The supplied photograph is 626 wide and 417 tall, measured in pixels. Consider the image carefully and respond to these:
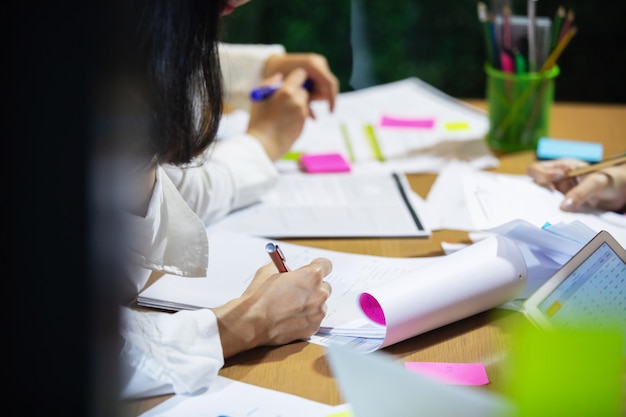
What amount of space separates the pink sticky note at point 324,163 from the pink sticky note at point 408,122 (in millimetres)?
205

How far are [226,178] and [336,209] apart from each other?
0.55 feet

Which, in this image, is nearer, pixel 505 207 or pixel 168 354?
pixel 168 354

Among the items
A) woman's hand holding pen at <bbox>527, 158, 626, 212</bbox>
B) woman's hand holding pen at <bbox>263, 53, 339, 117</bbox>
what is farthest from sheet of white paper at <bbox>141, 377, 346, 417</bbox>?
woman's hand holding pen at <bbox>263, 53, 339, 117</bbox>

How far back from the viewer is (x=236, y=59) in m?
1.62

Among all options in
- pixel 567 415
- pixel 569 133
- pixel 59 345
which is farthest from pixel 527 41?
pixel 59 345

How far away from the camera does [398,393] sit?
0.58 m

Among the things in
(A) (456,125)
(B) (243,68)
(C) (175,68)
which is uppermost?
(C) (175,68)

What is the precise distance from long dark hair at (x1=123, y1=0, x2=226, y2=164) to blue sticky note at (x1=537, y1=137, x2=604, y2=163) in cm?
72

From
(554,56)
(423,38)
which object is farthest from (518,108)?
(423,38)

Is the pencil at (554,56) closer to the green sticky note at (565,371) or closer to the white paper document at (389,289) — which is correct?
the white paper document at (389,289)

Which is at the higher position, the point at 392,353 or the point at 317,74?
the point at 317,74

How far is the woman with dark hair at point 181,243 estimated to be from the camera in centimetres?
77

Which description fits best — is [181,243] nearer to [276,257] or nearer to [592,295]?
[276,257]

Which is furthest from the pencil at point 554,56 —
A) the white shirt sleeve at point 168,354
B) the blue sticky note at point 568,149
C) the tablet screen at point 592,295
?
the white shirt sleeve at point 168,354
